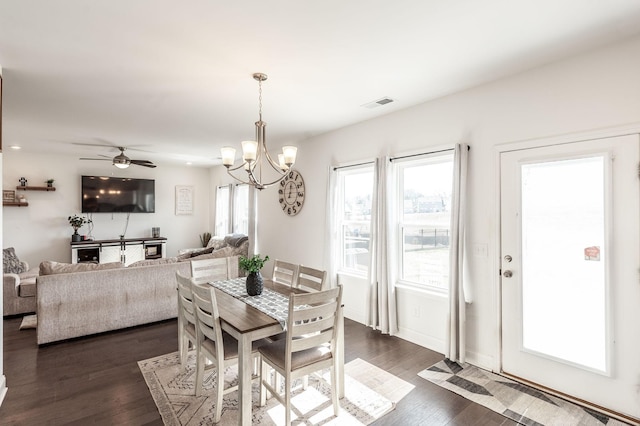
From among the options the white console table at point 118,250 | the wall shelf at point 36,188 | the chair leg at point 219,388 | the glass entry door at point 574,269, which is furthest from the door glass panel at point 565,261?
the wall shelf at point 36,188

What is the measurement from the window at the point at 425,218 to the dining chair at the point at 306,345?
1.70m

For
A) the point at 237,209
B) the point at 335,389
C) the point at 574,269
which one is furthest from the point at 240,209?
the point at 574,269

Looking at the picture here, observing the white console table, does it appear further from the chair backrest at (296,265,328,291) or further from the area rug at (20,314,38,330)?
the chair backrest at (296,265,328,291)

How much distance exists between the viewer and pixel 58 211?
266 inches

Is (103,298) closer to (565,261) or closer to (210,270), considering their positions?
(210,270)

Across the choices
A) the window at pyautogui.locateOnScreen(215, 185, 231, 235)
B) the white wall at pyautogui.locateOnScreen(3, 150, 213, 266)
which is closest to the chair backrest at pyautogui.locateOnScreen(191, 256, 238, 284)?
the window at pyautogui.locateOnScreen(215, 185, 231, 235)

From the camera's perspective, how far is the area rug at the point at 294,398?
7.43 feet

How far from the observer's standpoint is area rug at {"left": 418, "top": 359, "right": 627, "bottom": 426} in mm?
2258

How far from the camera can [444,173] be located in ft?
11.3

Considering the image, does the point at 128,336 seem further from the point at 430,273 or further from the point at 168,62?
the point at 430,273

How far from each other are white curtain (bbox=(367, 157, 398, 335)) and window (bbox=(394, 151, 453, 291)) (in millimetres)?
106

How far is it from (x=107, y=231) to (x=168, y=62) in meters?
6.18

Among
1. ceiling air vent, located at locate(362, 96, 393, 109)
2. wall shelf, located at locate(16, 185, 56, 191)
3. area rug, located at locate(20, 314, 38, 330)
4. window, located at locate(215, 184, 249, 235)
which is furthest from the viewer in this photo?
window, located at locate(215, 184, 249, 235)

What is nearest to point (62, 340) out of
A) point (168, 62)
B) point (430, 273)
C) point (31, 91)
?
point (31, 91)
